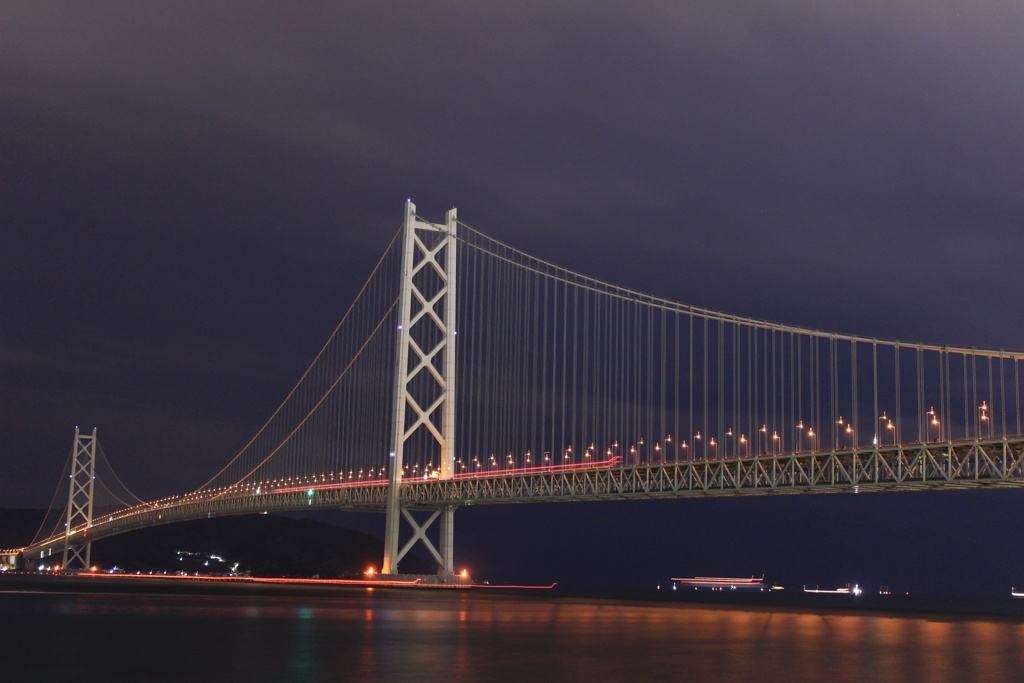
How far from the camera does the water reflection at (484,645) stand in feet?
58.3

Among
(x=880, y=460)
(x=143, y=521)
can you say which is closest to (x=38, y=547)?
(x=143, y=521)

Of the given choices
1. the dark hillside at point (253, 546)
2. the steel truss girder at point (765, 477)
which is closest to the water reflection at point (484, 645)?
the steel truss girder at point (765, 477)

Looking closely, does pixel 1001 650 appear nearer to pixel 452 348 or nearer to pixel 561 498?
pixel 561 498

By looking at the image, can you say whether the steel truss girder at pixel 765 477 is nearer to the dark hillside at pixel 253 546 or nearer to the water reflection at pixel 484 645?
the water reflection at pixel 484 645

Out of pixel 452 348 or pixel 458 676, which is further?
pixel 452 348

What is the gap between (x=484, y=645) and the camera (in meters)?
22.6

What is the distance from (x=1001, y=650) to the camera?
80.4ft

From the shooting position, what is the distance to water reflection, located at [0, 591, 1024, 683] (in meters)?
17.8

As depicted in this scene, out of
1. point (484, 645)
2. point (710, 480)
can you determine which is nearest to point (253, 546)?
point (710, 480)

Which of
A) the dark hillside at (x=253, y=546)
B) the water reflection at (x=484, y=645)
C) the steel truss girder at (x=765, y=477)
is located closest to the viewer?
the water reflection at (x=484, y=645)

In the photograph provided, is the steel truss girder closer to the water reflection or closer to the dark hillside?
the water reflection

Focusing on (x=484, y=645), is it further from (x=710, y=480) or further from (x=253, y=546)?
(x=253, y=546)

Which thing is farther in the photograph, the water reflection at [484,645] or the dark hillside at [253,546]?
the dark hillside at [253,546]

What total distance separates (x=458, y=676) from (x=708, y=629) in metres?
14.1
